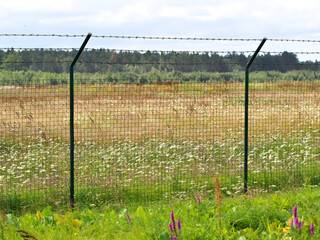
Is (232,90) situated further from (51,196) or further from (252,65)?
(51,196)

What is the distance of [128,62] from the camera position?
769 cm

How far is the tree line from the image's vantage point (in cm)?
750

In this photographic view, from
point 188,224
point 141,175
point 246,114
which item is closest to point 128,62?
point 141,175

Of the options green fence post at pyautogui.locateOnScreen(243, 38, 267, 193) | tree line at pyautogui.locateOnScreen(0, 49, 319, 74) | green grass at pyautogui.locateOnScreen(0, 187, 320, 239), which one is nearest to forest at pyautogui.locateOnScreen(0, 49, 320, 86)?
tree line at pyautogui.locateOnScreen(0, 49, 319, 74)

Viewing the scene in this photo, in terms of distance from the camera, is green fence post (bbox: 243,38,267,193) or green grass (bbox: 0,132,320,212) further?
green fence post (bbox: 243,38,267,193)

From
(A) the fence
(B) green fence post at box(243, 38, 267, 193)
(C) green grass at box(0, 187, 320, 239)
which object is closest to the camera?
(C) green grass at box(0, 187, 320, 239)

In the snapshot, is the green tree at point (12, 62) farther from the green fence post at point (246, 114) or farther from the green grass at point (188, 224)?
the green fence post at point (246, 114)

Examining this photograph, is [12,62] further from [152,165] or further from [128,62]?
[152,165]

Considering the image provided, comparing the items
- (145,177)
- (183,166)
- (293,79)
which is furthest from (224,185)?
(293,79)

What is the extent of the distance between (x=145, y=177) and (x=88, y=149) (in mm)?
2126

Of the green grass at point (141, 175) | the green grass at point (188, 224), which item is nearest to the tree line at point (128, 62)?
the green grass at point (141, 175)

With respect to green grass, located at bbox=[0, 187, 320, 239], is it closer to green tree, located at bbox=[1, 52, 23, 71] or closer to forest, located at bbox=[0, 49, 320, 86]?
forest, located at bbox=[0, 49, 320, 86]

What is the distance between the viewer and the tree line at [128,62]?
7.50m

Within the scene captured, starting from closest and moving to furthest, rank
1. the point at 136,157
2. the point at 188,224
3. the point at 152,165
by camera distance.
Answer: the point at 188,224 < the point at 136,157 < the point at 152,165
